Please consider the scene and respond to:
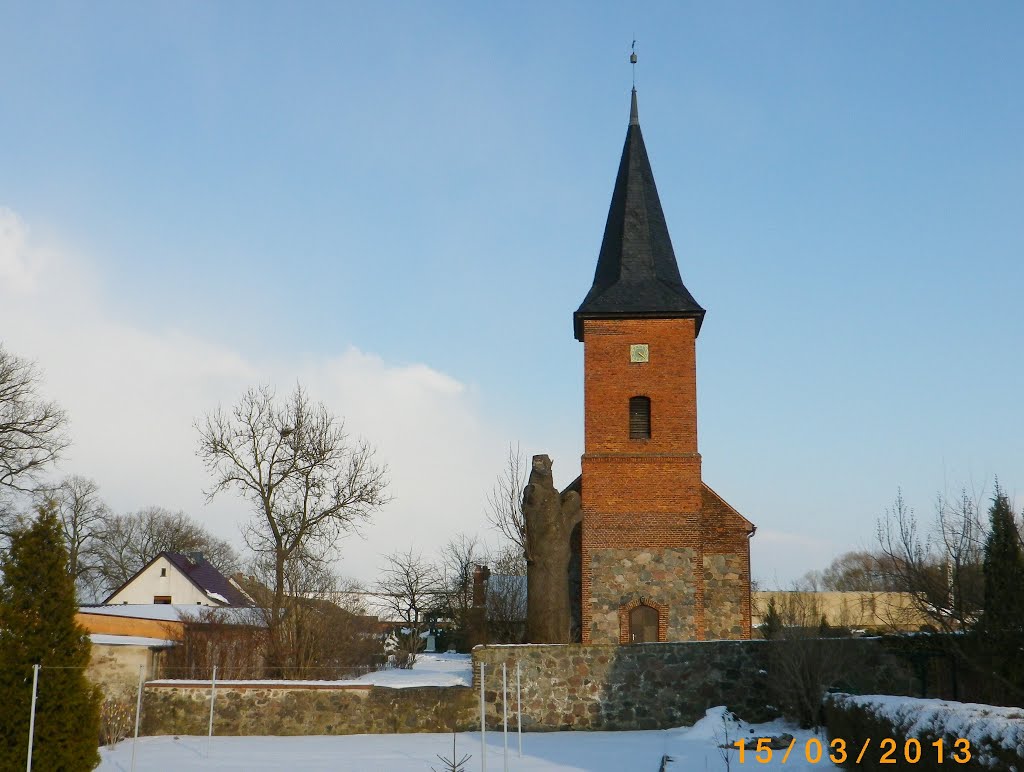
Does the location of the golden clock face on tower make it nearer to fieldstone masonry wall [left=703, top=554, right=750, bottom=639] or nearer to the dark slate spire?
the dark slate spire

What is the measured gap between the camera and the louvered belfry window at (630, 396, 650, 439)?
24620mm

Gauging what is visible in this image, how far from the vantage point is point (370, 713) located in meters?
18.0

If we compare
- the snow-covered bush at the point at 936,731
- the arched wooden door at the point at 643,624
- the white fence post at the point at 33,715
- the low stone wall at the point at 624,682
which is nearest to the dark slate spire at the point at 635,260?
the arched wooden door at the point at 643,624

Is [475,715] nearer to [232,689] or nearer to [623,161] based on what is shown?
[232,689]

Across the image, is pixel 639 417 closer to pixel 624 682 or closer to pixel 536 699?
pixel 624 682

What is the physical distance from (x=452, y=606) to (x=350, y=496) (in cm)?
2164

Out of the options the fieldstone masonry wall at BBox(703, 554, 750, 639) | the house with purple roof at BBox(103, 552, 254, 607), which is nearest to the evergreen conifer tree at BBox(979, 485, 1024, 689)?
the fieldstone masonry wall at BBox(703, 554, 750, 639)

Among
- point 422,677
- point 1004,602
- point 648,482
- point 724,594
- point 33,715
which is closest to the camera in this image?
point 33,715

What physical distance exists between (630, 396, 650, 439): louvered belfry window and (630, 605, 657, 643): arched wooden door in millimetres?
4486

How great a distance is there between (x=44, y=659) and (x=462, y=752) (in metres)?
6.90

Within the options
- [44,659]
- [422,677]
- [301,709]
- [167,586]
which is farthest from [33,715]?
[167,586]

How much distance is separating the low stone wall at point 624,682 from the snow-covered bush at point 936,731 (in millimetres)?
6920

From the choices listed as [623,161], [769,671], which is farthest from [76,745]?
[623,161]

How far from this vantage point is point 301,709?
59.0 feet
